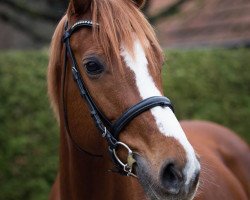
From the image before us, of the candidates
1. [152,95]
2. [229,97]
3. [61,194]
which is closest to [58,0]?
[229,97]

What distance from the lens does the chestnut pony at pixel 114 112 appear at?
2.34 meters

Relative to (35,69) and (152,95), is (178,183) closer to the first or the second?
A: (152,95)

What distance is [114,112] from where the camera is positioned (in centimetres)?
255

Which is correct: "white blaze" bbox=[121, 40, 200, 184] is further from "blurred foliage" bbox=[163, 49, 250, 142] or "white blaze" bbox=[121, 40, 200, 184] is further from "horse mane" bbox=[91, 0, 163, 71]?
"blurred foliage" bbox=[163, 49, 250, 142]

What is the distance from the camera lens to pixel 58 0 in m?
8.41

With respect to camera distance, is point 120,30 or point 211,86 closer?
point 120,30

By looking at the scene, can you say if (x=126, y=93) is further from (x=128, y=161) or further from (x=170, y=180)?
(x=170, y=180)

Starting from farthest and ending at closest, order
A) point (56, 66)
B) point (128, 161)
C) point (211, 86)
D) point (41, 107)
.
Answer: point (211, 86)
point (41, 107)
point (56, 66)
point (128, 161)

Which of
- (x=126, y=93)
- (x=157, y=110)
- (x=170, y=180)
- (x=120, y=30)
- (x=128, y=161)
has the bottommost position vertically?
(x=170, y=180)

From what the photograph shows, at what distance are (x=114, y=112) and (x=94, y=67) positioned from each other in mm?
250

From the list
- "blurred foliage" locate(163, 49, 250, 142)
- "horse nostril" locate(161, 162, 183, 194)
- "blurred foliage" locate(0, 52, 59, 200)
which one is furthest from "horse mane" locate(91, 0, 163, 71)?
"blurred foliage" locate(163, 49, 250, 142)

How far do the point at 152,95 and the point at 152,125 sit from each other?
142 mm

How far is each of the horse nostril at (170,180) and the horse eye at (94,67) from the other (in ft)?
1.96

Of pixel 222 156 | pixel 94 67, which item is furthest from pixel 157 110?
pixel 222 156
